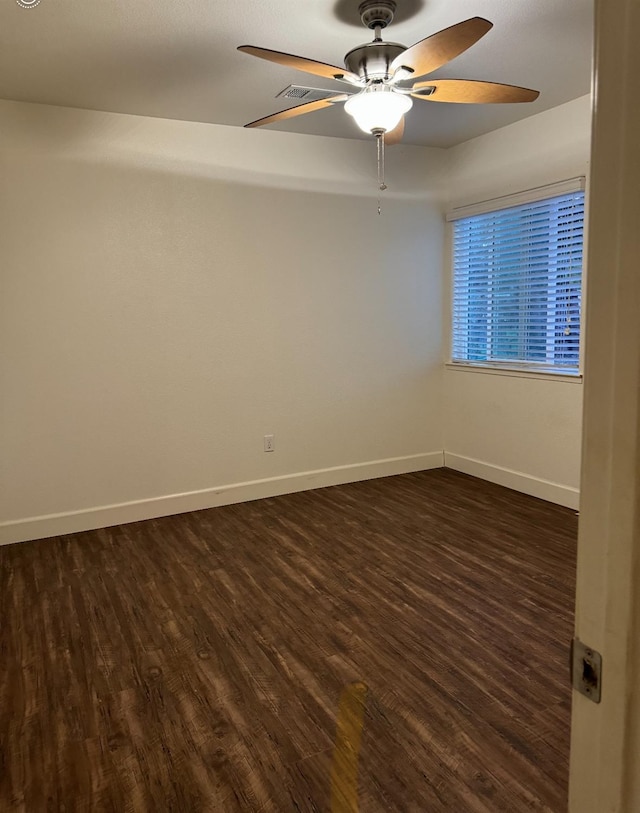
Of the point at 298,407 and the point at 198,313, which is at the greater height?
the point at 198,313

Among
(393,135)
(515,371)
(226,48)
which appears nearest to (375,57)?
(393,135)

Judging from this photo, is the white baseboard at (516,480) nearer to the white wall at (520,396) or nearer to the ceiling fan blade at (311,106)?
the white wall at (520,396)

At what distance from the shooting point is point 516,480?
4.40 meters

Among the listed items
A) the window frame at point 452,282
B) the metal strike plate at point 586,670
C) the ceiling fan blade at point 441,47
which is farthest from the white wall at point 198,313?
the metal strike plate at point 586,670

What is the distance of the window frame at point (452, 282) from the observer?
3.76 metres

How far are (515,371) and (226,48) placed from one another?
2783 mm

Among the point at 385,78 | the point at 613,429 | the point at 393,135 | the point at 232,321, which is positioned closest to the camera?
the point at 613,429

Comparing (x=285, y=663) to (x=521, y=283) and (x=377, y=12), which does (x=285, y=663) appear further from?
(x=521, y=283)

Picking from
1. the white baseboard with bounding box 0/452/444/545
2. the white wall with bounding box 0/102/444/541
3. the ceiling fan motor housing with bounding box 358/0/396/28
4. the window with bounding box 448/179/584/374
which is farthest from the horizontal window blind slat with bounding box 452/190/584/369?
the ceiling fan motor housing with bounding box 358/0/396/28

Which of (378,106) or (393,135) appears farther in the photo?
(393,135)

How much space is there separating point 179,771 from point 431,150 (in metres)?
4.44

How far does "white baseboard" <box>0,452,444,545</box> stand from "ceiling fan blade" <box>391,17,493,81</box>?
2.83 meters

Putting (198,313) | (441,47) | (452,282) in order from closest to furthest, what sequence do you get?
(441,47), (198,313), (452,282)

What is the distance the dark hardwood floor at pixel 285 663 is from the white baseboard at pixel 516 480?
0.18m
